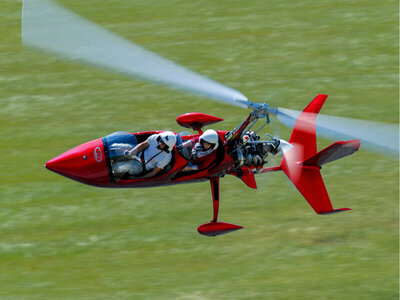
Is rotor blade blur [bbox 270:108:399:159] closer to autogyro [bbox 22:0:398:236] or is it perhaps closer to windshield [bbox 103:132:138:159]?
autogyro [bbox 22:0:398:236]

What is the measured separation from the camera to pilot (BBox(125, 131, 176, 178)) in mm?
17125

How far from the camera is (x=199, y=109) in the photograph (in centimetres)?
2470

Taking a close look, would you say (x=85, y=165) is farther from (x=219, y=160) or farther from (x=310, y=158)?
(x=310, y=158)

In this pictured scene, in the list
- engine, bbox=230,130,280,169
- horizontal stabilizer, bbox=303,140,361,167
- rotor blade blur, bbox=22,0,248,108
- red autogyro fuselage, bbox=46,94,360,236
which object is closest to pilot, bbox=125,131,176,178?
red autogyro fuselage, bbox=46,94,360,236

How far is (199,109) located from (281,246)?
8.04 meters

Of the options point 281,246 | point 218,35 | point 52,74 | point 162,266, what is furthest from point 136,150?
point 218,35

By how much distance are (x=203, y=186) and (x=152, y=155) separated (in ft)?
13.1

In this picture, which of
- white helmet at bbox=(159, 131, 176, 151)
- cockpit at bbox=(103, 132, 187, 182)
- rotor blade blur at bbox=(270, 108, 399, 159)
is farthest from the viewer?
rotor blade blur at bbox=(270, 108, 399, 159)

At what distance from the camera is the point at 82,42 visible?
3080 cm

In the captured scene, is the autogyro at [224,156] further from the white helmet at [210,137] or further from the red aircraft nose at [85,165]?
the white helmet at [210,137]

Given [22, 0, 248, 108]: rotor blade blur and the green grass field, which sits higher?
[22, 0, 248, 108]: rotor blade blur

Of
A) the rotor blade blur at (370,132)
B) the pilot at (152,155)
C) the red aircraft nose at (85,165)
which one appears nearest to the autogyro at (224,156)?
the red aircraft nose at (85,165)

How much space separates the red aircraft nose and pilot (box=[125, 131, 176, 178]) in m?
0.70

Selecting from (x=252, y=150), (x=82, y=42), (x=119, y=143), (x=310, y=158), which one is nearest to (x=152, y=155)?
(x=119, y=143)
